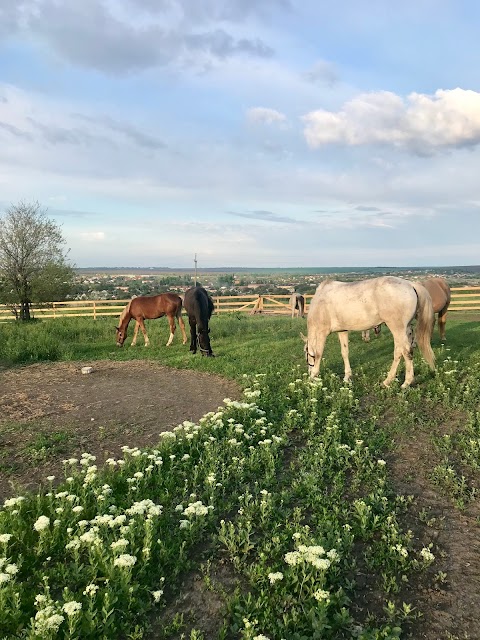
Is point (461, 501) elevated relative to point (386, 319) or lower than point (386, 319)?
lower

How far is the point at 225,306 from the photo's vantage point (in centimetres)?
3366

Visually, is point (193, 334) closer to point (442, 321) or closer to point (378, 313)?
point (378, 313)

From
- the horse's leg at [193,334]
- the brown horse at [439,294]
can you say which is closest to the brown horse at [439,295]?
the brown horse at [439,294]

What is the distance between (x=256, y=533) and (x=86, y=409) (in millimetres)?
5549

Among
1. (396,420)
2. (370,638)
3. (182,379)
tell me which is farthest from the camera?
(182,379)

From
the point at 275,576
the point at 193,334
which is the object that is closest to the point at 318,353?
the point at 193,334

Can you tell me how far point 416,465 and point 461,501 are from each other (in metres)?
1.07

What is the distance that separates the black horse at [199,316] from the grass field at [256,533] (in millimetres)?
5926

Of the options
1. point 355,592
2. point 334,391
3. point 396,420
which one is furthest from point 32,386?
point 355,592

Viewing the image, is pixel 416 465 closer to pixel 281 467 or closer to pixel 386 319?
pixel 281 467

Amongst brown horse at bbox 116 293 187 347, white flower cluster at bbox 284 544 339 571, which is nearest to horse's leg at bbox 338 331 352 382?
white flower cluster at bbox 284 544 339 571

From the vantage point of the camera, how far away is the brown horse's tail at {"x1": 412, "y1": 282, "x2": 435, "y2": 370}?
9.30 m

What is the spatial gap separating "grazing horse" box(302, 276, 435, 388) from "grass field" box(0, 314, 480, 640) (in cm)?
170

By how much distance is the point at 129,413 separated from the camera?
845 centimetres
